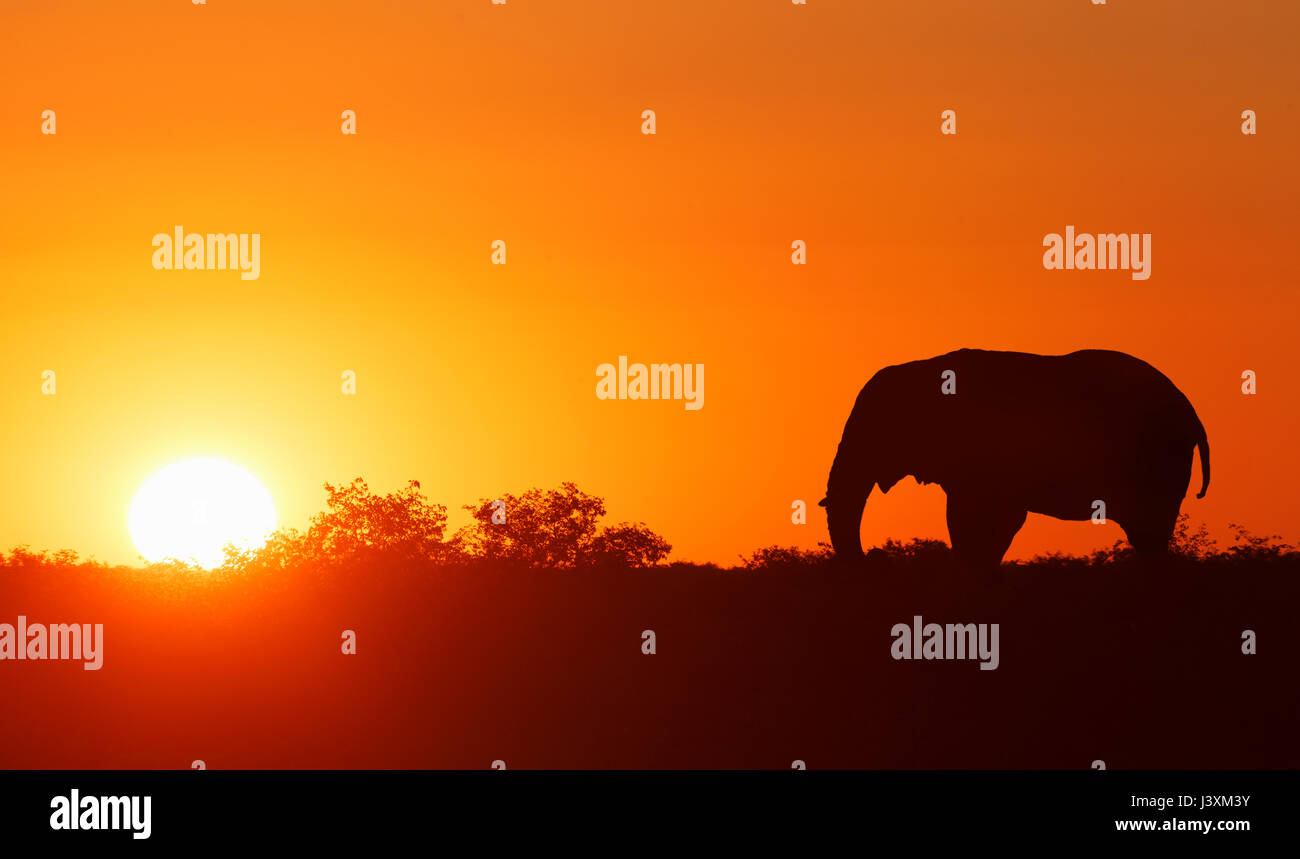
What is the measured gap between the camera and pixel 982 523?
26312 millimetres

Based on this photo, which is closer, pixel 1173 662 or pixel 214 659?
pixel 1173 662

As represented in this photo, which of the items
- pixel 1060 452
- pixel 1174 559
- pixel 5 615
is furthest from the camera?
pixel 1060 452

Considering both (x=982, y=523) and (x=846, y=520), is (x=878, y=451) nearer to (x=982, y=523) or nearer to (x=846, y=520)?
(x=846, y=520)

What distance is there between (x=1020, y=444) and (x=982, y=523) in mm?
1376

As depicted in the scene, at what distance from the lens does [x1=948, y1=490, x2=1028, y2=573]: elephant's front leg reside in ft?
85.5

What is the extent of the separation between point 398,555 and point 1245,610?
43.0 ft

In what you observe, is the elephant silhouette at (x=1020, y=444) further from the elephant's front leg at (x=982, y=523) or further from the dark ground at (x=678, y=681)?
the dark ground at (x=678, y=681)

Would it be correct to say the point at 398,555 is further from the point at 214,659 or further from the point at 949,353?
the point at 949,353

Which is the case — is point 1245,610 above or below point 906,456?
below

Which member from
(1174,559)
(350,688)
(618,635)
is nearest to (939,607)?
(618,635)

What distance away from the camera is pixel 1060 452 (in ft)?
87.8

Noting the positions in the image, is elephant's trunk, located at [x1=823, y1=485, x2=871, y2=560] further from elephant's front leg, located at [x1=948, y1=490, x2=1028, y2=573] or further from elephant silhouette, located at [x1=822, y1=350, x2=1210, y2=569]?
elephant's front leg, located at [x1=948, y1=490, x2=1028, y2=573]

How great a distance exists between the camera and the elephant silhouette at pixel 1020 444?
87.1 feet
